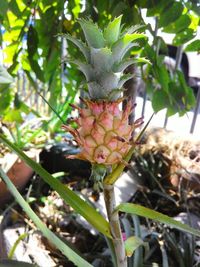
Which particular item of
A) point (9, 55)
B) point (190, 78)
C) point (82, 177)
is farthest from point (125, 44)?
point (190, 78)

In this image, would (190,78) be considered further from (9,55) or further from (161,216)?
(161,216)

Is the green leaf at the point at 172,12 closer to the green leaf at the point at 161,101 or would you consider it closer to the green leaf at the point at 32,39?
the green leaf at the point at 161,101

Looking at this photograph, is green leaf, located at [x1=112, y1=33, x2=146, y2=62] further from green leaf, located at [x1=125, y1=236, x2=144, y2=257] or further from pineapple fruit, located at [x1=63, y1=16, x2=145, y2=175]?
green leaf, located at [x1=125, y1=236, x2=144, y2=257]

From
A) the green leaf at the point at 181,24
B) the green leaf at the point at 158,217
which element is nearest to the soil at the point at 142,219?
the green leaf at the point at 158,217

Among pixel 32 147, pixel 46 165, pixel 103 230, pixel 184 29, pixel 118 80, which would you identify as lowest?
pixel 46 165

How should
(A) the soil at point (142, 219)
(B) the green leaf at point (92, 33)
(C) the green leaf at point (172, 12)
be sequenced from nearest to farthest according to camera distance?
(B) the green leaf at point (92, 33) < (C) the green leaf at point (172, 12) < (A) the soil at point (142, 219)

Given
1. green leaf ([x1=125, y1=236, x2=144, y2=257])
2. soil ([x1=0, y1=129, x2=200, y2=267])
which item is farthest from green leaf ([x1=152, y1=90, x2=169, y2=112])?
green leaf ([x1=125, y1=236, x2=144, y2=257])

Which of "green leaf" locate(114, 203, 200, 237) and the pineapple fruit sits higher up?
the pineapple fruit

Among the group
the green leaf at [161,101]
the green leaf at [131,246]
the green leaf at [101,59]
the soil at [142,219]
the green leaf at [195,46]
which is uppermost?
the green leaf at [195,46]
